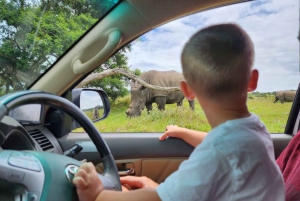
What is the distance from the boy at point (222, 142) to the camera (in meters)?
0.90

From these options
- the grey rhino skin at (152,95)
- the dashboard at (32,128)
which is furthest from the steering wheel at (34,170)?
the grey rhino skin at (152,95)

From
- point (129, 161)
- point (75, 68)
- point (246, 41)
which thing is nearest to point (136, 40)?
point (75, 68)

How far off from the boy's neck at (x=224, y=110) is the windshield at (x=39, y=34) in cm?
100

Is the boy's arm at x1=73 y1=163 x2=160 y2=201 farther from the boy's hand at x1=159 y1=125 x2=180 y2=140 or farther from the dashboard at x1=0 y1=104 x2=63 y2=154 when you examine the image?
the boy's hand at x1=159 y1=125 x2=180 y2=140

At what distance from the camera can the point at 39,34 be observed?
184cm

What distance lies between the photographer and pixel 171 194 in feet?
3.00

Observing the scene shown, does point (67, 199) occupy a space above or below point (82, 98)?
below

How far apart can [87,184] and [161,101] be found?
4.43ft

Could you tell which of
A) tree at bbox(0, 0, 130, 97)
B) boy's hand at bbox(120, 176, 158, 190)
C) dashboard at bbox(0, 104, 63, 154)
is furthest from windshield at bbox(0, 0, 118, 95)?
boy's hand at bbox(120, 176, 158, 190)

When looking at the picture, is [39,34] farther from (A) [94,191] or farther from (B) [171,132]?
(A) [94,191]

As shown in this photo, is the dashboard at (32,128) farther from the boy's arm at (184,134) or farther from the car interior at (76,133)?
the boy's arm at (184,134)

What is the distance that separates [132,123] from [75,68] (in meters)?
0.63

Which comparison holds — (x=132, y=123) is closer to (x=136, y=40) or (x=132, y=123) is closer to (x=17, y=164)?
(x=136, y=40)

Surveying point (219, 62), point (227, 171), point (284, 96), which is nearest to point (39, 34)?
Answer: point (219, 62)
